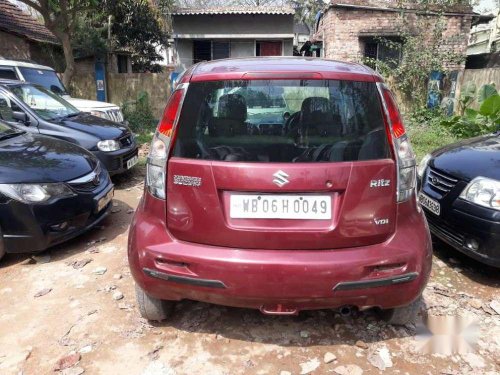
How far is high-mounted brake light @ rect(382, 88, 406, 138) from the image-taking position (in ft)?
7.46

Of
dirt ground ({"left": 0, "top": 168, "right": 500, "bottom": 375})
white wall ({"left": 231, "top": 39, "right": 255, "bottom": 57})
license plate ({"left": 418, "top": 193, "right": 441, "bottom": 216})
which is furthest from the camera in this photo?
white wall ({"left": 231, "top": 39, "right": 255, "bottom": 57})

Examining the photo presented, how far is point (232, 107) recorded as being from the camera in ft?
7.50

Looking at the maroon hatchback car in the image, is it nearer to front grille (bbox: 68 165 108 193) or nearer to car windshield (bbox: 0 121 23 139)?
front grille (bbox: 68 165 108 193)

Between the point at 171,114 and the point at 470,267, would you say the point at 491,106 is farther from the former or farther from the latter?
the point at 171,114

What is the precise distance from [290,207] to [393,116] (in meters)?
0.81

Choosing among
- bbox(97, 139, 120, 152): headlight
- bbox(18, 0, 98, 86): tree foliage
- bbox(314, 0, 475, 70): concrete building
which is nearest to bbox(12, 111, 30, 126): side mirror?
bbox(97, 139, 120, 152): headlight

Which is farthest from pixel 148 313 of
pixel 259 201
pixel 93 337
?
pixel 259 201

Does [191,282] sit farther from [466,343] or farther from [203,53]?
[203,53]

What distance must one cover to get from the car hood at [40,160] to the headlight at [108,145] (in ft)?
Result: 3.72

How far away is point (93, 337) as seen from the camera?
264cm

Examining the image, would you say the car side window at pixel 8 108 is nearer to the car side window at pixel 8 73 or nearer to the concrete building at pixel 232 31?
the car side window at pixel 8 73

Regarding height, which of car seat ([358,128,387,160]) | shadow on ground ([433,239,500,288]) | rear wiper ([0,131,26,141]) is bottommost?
shadow on ground ([433,239,500,288])

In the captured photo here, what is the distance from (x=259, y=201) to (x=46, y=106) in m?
5.66

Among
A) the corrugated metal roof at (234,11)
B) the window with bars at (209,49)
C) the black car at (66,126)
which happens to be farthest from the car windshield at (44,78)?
the window with bars at (209,49)
